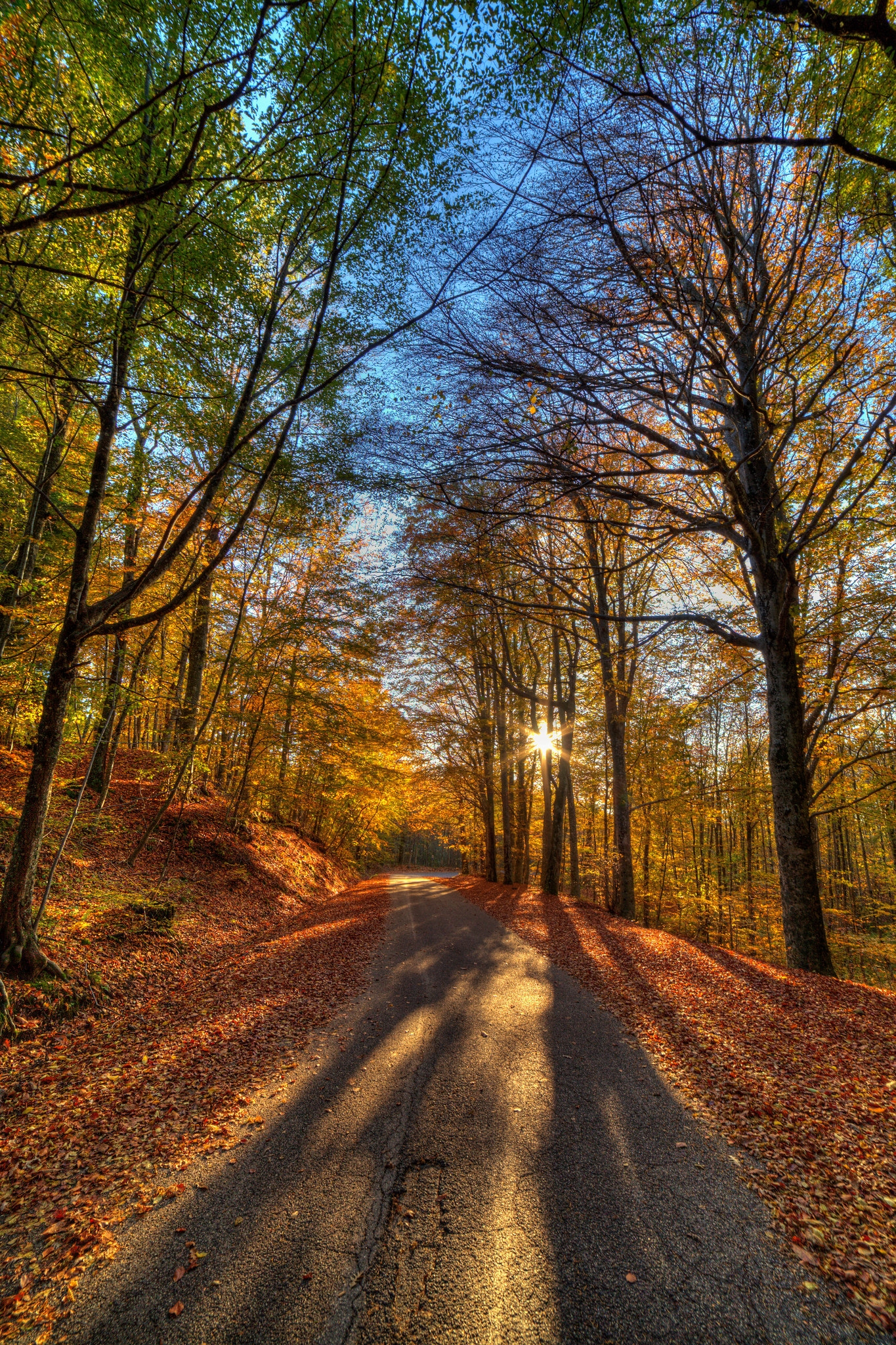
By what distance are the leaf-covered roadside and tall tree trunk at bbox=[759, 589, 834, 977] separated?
56 centimetres

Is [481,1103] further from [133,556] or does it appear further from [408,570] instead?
[133,556]

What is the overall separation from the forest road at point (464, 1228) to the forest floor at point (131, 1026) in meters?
0.30

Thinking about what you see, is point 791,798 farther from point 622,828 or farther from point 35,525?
point 35,525

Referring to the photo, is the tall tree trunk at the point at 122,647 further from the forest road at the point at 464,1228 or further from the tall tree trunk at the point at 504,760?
the tall tree trunk at the point at 504,760

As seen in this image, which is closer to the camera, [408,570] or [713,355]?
[713,355]

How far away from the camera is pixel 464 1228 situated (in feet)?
7.95

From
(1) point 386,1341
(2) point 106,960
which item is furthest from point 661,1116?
(2) point 106,960

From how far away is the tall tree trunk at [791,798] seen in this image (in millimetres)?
6801

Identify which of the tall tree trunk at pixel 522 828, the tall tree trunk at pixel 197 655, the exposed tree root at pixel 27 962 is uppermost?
the tall tree trunk at pixel 197 655

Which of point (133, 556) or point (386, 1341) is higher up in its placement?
point (133, 556)

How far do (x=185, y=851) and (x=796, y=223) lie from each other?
12.3 meters

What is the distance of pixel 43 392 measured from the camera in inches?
258

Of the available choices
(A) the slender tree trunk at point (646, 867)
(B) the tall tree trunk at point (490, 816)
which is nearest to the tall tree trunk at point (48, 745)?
(B) the tall tree trunk at point (490, 816)

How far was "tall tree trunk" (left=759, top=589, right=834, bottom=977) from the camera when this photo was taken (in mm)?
6801
